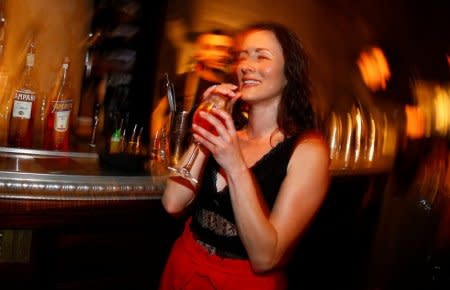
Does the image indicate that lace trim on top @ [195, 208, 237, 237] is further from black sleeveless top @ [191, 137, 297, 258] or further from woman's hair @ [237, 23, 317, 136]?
woman's hair @ [237, 23, 317, 136]

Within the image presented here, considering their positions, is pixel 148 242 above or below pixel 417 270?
above

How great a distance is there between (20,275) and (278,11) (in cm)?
427

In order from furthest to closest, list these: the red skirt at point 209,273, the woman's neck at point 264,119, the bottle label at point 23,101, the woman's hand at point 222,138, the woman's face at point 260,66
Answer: the bottle label at point 23,101
the woman's neck at point 264,119
the woman's face at point 260,66
the red skirt at point 209,273
the woman's hand at point 222,138

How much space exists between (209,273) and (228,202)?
269mm

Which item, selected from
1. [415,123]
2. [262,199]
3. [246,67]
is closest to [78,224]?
[262,199]

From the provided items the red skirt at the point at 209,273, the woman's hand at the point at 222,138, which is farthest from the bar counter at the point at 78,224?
the woman's hand at the point at 222,138

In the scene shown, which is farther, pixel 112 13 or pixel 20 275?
pixel 112 13

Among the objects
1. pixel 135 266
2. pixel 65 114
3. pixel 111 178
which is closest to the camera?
pixel 111 178

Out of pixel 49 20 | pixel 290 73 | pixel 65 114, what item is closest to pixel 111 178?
pixel 65 114

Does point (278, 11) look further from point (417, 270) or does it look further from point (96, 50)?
point (417, 270)

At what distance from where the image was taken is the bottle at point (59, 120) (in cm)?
206

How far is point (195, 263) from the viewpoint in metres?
1.41

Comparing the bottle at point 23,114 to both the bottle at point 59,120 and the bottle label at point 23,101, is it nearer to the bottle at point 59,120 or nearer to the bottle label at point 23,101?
the bottle label at point 23,101

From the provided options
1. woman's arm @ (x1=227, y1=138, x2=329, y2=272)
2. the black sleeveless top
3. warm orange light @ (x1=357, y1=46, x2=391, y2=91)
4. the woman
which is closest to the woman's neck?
the woman
